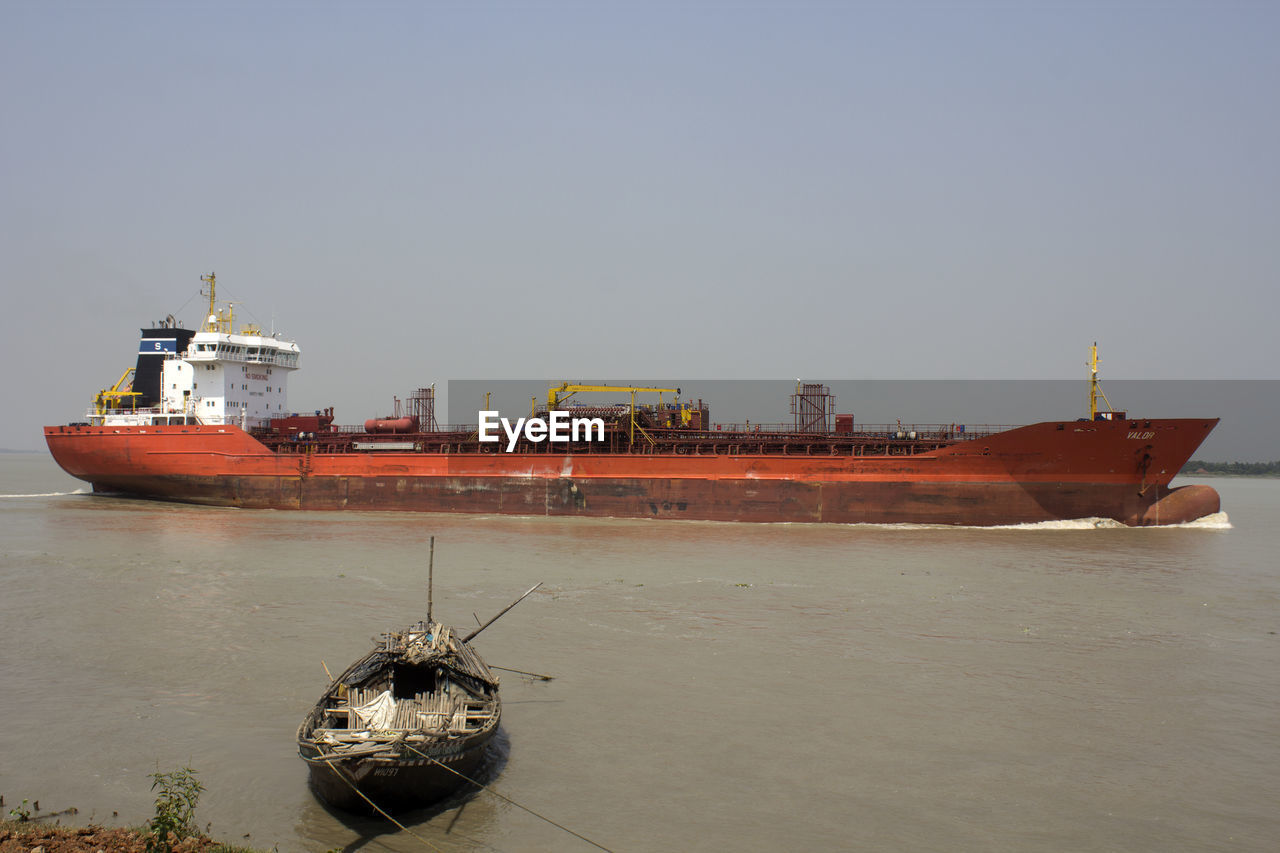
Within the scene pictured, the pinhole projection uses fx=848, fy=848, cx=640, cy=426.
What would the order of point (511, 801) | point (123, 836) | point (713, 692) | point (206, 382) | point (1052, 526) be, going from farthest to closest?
point (206, 382) < point (1052, 526) < point (713, 692) < point (511, 801) < point (123, 836)

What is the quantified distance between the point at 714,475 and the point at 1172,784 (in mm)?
19377

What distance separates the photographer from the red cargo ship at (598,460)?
24.5 m

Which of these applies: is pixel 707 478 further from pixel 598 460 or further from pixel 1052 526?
pixel 1052 526

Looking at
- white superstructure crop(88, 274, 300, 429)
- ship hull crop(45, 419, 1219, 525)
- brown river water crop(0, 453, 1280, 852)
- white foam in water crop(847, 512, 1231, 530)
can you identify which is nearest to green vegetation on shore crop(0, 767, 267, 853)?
brown river water crop(0, 453, 1280, 852)

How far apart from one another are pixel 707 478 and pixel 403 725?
797 inches

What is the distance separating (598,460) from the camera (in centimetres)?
2777

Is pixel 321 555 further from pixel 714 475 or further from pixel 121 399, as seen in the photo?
pixel 121 399

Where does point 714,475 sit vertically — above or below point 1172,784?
above

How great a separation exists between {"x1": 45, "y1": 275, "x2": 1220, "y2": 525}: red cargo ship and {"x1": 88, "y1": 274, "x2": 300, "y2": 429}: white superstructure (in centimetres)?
7

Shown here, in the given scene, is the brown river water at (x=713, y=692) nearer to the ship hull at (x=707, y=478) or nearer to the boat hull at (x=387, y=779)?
the boat hull at (x=387, y=779)

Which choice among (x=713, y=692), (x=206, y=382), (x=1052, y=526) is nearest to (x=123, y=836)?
(x=713, y=692)

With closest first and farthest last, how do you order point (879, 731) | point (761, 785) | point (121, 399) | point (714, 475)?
1. point (761, 785)
2. point (879, 731)
3. point (714, 475)
4. point (121, 399)

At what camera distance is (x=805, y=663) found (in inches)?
444

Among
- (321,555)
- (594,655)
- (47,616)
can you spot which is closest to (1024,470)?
(594,655)
